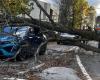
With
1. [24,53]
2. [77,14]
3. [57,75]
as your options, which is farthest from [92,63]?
[77,14]

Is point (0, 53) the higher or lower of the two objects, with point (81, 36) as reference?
lower

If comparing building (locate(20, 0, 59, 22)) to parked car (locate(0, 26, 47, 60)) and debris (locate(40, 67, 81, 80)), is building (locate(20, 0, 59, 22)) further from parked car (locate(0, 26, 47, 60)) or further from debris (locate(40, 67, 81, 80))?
debris (locate(40, 67, 81, 80))

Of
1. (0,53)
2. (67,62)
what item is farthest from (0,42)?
(67,62)

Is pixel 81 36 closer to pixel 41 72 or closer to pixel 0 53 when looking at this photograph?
pixel 41 72

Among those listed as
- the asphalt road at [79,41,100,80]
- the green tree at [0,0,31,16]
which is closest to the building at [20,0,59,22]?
the asphalt road at [79,41,100,80]

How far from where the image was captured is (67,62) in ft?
65.2

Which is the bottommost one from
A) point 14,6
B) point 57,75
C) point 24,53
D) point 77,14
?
point 24,53

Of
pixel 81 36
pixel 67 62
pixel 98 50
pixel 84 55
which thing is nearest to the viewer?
pixel 98 50

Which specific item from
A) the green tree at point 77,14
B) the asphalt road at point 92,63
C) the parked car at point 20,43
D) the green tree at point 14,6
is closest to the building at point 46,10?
the green tree at point 77,14

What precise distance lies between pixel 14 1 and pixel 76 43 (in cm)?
598

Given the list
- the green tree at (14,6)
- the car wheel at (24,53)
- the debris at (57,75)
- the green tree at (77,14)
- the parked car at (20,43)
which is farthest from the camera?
the green tree at (77,14)

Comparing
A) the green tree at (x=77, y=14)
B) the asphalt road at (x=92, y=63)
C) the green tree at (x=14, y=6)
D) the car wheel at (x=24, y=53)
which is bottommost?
the asphalt road at (x=92, y=63)

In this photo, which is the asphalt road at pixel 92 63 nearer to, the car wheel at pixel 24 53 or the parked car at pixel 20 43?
the parked car at pixel 20 43

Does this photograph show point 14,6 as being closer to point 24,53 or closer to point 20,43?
point 20,43
